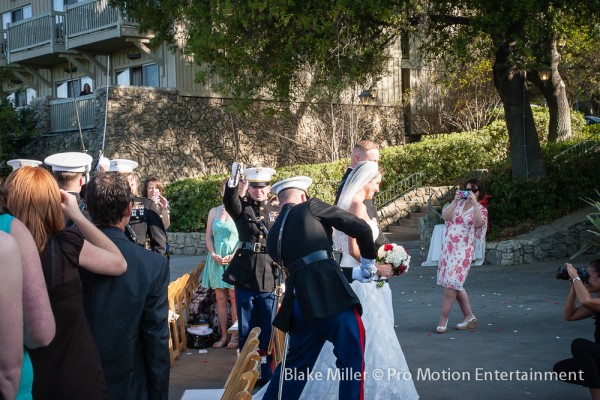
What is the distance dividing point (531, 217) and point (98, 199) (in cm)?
1416

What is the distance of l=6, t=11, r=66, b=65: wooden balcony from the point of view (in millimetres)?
28422

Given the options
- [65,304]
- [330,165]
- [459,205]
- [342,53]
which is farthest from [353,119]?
[65,304]

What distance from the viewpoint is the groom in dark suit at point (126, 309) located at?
3.93 metres

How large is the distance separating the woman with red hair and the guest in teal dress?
5714 mm

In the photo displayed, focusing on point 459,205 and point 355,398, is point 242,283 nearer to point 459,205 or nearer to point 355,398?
point 355,398

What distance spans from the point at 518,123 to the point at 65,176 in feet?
45.6

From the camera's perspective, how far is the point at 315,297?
17.8 ft

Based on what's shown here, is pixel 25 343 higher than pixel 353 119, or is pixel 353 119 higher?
pixel 353 119

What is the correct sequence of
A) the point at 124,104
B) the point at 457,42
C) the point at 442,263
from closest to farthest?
1. the point at 442,263
2. the point at 457,42
3. the point at 124,104

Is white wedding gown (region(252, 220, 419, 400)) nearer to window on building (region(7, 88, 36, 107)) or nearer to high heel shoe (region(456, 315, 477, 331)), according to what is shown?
high heel shoe (region(456, 315, 477, 331))

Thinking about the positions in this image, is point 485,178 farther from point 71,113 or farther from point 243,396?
point 71,113

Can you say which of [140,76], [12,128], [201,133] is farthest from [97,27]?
[201,133]

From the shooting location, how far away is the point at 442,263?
952cm

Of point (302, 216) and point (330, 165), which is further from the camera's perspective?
point (330, 165)
